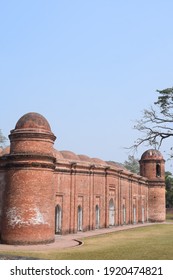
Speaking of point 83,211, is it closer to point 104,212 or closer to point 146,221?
point 104,212

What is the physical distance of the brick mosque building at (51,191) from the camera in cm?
1825

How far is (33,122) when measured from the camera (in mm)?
19328

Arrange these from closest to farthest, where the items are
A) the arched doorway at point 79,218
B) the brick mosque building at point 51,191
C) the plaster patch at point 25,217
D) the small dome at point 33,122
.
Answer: the plaster patch at point 25,217
the brick mosque building at point 51,191
the small dome at point 33,122
the arched doorway at point 79,218

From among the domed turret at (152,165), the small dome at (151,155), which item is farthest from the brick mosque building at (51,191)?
the small dome at (151,155)

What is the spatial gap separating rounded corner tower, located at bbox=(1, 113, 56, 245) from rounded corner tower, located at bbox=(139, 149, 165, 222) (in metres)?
22.6

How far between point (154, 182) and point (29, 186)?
952 inches

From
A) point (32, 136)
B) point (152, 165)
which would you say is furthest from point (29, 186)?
point (152, 165)

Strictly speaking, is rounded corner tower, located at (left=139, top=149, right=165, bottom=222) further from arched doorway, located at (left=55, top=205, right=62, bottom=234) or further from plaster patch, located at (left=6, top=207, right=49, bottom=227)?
plaster patch, located at (left=6, top=207, right=49, bottom=227)

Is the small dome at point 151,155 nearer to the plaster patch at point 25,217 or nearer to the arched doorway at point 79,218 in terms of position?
the arched doorway at point 79,218

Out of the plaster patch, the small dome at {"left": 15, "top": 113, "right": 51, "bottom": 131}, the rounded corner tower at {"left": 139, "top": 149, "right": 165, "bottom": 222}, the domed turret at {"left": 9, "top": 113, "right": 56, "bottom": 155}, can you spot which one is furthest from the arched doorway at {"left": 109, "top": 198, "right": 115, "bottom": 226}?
the plaster patch

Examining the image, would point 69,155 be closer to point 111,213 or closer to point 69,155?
point 69,155

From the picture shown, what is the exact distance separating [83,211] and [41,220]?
303 inches

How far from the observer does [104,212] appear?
2822 centimetres

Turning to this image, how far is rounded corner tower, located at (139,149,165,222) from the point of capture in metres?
39.8
